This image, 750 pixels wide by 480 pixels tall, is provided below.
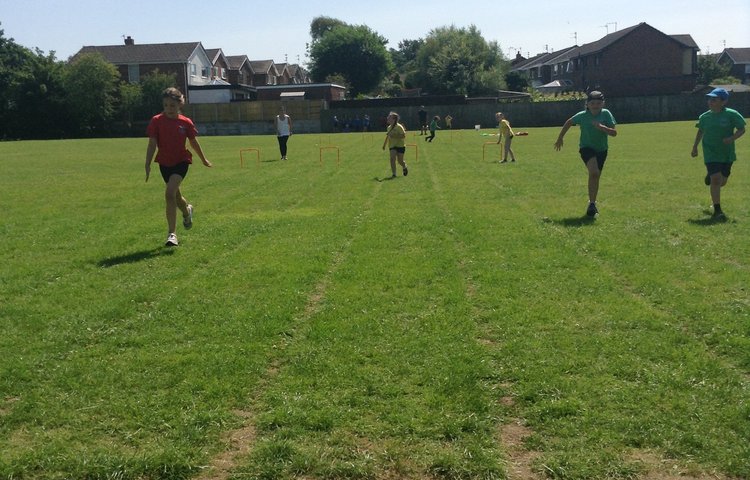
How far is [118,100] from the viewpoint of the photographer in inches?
2480

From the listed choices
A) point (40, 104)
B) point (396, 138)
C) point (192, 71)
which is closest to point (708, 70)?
point (192, 71)

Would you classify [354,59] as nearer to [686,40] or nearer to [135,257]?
[686,40]

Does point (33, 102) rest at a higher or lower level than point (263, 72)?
lower

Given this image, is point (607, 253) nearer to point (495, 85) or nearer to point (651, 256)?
point (651, 256)

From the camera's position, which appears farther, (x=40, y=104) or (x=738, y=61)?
(x=738, y=61)

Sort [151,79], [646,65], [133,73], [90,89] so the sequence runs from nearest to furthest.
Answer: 1. [90,89]
2. [151,79]
3. [133,73]
4. [646,65]

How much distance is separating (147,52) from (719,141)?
71.8m

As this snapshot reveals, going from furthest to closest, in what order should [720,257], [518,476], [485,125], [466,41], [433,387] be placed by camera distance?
[466,41] → [485,125] → [720,257] → [433,387] → [518,476]

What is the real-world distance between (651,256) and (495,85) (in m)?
74.6

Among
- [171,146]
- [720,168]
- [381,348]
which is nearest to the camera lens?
[381,348]

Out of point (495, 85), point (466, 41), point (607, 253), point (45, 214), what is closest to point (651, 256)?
point (607, 253)

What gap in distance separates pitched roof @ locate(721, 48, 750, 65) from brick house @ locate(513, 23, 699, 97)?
30.3m

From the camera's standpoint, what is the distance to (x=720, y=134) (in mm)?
11164

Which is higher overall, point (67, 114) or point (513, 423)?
point (67, 114)
